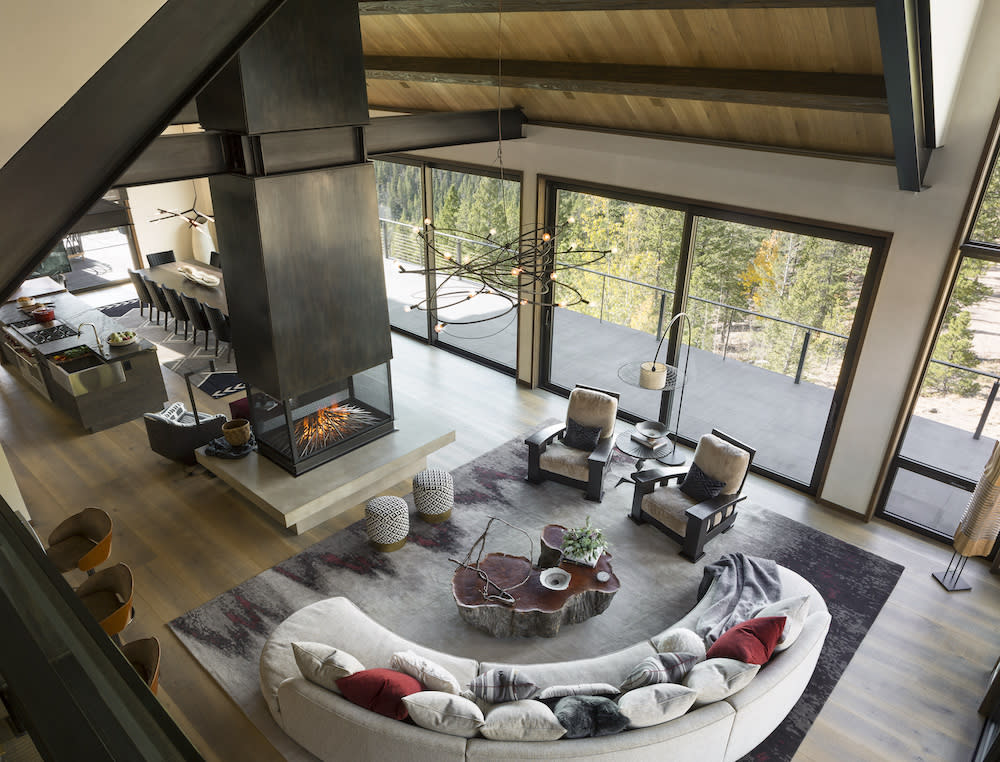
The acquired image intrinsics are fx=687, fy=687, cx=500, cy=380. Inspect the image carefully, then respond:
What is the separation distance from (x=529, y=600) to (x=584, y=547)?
0.60 metres

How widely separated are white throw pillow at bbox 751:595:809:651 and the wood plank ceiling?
11.6ft

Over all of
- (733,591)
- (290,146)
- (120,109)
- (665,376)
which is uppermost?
(120,109)

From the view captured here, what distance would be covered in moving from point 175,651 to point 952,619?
619cm

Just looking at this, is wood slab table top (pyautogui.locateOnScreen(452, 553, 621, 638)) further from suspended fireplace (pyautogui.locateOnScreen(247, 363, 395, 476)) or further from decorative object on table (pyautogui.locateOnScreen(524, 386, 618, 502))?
suspended fireplace (pyautogui.locateOnScreen(247, 363, 395, 476))

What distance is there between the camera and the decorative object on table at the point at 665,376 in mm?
6188

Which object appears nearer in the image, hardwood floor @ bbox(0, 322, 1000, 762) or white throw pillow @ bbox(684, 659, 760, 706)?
white throw pillow @ bbox(684, 659, 760, 706)

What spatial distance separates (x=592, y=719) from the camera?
151 inches

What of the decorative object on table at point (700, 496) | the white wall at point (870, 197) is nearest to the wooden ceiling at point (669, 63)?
the white wall at point (870, 197)

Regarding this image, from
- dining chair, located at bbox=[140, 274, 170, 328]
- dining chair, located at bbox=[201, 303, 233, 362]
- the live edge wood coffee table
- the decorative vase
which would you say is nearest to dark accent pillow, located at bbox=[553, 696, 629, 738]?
the live edge wood coffee table

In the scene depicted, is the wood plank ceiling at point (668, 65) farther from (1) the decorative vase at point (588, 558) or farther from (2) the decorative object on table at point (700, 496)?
(1) the decorative vase at point (588, 558)

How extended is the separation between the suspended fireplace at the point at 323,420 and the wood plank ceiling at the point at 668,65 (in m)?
3.37

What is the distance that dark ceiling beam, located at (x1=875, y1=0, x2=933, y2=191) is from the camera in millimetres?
3947

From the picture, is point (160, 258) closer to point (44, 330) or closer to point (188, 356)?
point (188, 356)

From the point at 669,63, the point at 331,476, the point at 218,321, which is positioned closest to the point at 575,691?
the point at 331,476
